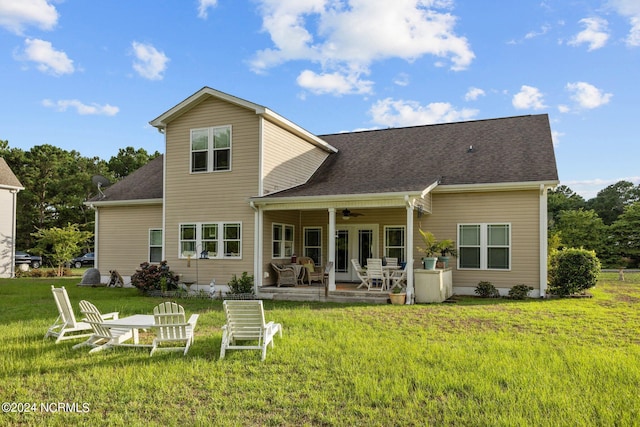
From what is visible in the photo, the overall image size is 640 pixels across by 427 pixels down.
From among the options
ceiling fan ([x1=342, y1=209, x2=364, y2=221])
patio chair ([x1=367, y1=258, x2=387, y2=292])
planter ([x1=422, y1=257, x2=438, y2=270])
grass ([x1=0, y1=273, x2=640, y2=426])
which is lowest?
grass ([x1=0, y1=273, x2=640, y2=426])

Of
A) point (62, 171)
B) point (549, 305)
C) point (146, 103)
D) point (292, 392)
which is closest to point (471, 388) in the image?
point (292, 392)

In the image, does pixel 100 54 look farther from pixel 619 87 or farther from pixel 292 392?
pixel 619 87

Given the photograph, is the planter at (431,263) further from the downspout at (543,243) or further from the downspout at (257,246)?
the downspout at (257,246)

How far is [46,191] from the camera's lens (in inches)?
1532

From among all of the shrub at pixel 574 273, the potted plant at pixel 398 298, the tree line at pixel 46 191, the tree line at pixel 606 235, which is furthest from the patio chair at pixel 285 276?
the tree line at pixel 46 191

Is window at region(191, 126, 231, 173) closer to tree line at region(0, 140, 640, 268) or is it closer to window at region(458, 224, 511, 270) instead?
window at region(458, 224, 511, 270)

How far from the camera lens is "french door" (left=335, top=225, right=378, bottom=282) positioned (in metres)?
16.4

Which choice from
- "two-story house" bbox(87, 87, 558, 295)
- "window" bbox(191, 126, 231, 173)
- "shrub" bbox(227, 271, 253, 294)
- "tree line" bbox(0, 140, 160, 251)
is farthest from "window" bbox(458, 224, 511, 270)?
"tree line" bbox(0, 140, 160, 251)

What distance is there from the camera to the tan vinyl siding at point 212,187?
14492 millimetres

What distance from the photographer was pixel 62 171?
3981 centimetres

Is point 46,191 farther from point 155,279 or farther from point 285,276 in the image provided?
point 285,276

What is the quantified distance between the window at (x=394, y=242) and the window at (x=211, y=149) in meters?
5.92

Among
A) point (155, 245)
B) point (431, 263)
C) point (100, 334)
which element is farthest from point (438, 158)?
point (100, 334)

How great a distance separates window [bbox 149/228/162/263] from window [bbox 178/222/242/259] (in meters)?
2.59
